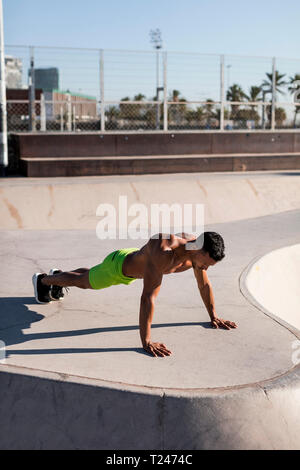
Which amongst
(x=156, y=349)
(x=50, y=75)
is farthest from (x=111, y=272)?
(x=50, y=75)

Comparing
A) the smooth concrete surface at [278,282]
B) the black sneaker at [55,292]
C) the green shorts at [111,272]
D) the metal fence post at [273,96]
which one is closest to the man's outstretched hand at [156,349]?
the green shorts at [111,272]

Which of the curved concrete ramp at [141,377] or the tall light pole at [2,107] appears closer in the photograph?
the curved concrete ramp at [141,377]

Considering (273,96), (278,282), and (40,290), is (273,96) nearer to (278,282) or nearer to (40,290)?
(278,282)

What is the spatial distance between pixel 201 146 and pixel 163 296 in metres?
10.1

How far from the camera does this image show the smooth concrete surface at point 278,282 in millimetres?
6395

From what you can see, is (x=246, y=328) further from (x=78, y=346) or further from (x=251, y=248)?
(x=251, y=248)

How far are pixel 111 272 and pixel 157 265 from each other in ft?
2.23

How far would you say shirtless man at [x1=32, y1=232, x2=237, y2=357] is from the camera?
396 centimetres

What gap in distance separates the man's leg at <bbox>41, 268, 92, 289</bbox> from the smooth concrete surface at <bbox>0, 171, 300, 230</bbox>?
4985mm

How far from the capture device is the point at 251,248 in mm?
7816

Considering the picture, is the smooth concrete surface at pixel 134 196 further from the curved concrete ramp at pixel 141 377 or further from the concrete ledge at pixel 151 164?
the curved concrete ramp at pixel 141 377

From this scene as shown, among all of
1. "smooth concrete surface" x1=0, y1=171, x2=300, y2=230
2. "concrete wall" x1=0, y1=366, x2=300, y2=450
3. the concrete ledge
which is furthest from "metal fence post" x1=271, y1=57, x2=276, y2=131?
"concrete wall" x1=0, y1=366, x2=300, y2=450

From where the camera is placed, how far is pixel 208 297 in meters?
4.69

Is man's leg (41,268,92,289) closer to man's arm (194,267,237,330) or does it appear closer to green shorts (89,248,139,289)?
green shorts (89,248,139,289)
